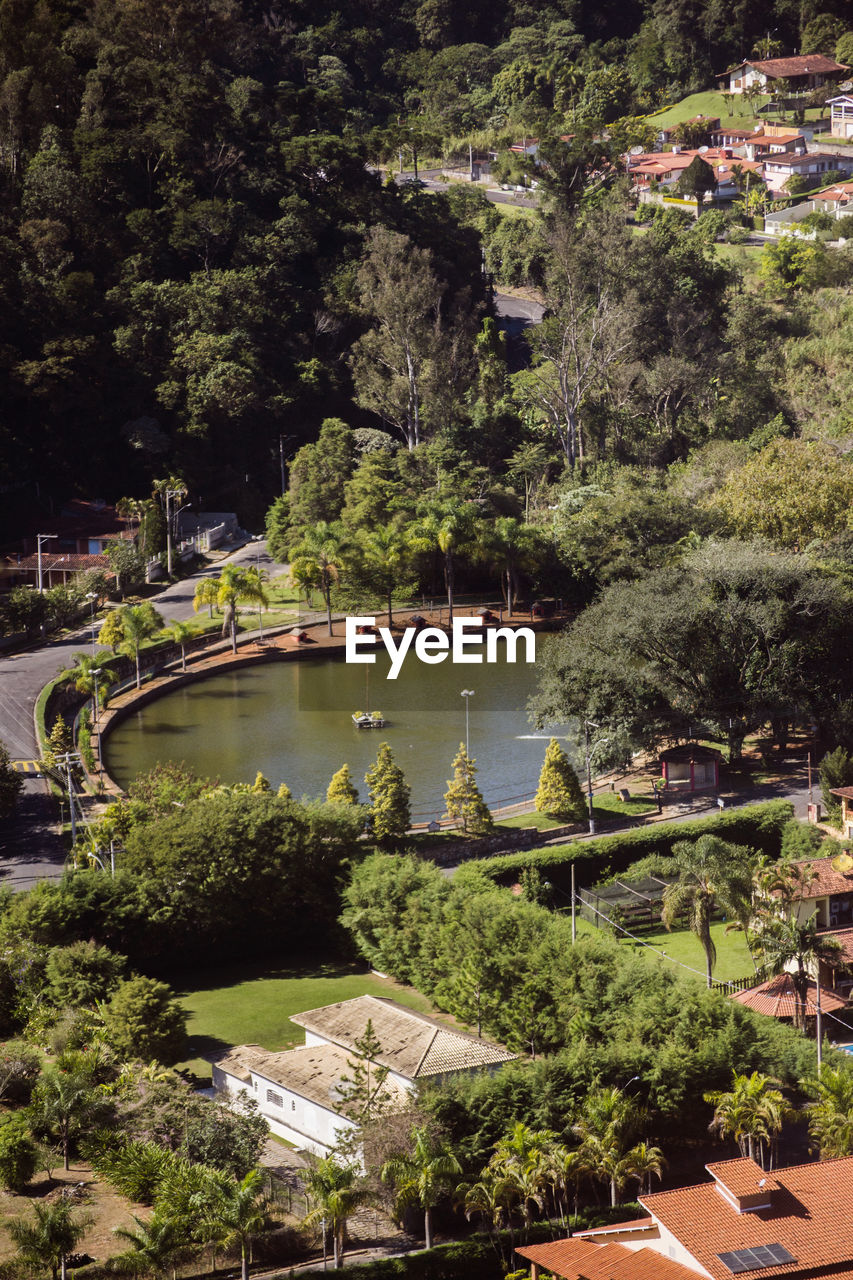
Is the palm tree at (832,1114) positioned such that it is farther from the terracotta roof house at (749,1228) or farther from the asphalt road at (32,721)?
the asphalt road at (32,721)

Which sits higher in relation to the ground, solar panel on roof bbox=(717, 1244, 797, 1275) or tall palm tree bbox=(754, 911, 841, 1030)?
tall palm tree bbox=(754, 911, 841, 1030)

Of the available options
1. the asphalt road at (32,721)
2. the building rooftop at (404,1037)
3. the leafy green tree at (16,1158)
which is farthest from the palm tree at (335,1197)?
the asphalt road at (32,721)

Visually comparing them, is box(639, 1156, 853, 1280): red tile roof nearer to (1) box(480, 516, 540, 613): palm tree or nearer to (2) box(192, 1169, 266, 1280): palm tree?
(2) box(192, 1169, 266, 1280): palm tree

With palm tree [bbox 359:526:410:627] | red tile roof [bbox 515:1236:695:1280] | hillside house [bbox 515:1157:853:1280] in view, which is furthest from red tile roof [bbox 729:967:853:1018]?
palm tree [bbox 359:526:410:627]

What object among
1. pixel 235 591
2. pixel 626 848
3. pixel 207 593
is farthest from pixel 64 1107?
pixel 207 593

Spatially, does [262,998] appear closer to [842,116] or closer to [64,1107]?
[64,1107]

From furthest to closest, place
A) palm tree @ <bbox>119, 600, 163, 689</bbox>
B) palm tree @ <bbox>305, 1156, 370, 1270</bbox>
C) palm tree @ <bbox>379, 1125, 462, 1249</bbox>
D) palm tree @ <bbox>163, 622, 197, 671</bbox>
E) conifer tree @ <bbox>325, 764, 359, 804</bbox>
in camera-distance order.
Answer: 1. palm tree @ <bbox>163, 622, 197, 671</bbox>
2. palm tree @ <bbox>119, 600, 163, 689</bbox>
3. conifer tree @ <bbox>325, 764, 359, 804</bbox>
4. palm tree @ <bbox>379, 1125, 462, 1249</bbox>
5. palm tree @ <bbox>305, 1156, 370, 1270</bbox>
